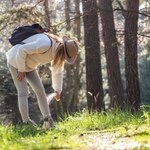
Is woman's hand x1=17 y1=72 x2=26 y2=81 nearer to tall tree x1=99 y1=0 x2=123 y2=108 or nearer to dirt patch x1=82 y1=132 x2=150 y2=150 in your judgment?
dirt patch x1=82 y1=132 x2=150 y2=150

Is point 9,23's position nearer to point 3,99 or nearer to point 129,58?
point 129,58

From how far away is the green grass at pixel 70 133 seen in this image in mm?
4047

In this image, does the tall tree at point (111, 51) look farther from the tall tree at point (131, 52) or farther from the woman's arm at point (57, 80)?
the woman's arm at point (57, 80)

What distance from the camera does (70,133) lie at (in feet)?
16.2

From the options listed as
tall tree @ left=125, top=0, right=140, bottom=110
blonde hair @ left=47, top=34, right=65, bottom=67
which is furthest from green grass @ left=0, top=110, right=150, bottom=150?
tall tree @ left=125, top=0, right=140, bottom=110

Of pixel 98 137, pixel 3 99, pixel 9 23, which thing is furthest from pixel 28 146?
pixel 3 99

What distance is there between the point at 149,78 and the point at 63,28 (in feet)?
49.4

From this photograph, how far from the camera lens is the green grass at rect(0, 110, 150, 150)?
13.3 feet

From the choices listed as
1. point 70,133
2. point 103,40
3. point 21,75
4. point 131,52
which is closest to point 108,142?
point 70,133

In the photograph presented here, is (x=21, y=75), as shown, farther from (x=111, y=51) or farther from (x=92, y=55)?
(x=92, y=55)

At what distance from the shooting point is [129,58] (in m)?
9.50

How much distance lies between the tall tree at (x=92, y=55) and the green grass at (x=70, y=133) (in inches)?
194

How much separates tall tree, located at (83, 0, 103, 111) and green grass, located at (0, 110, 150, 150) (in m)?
4.92

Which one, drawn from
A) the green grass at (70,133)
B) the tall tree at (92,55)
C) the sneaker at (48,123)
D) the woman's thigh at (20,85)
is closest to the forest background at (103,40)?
the tall tree at (92,55)
